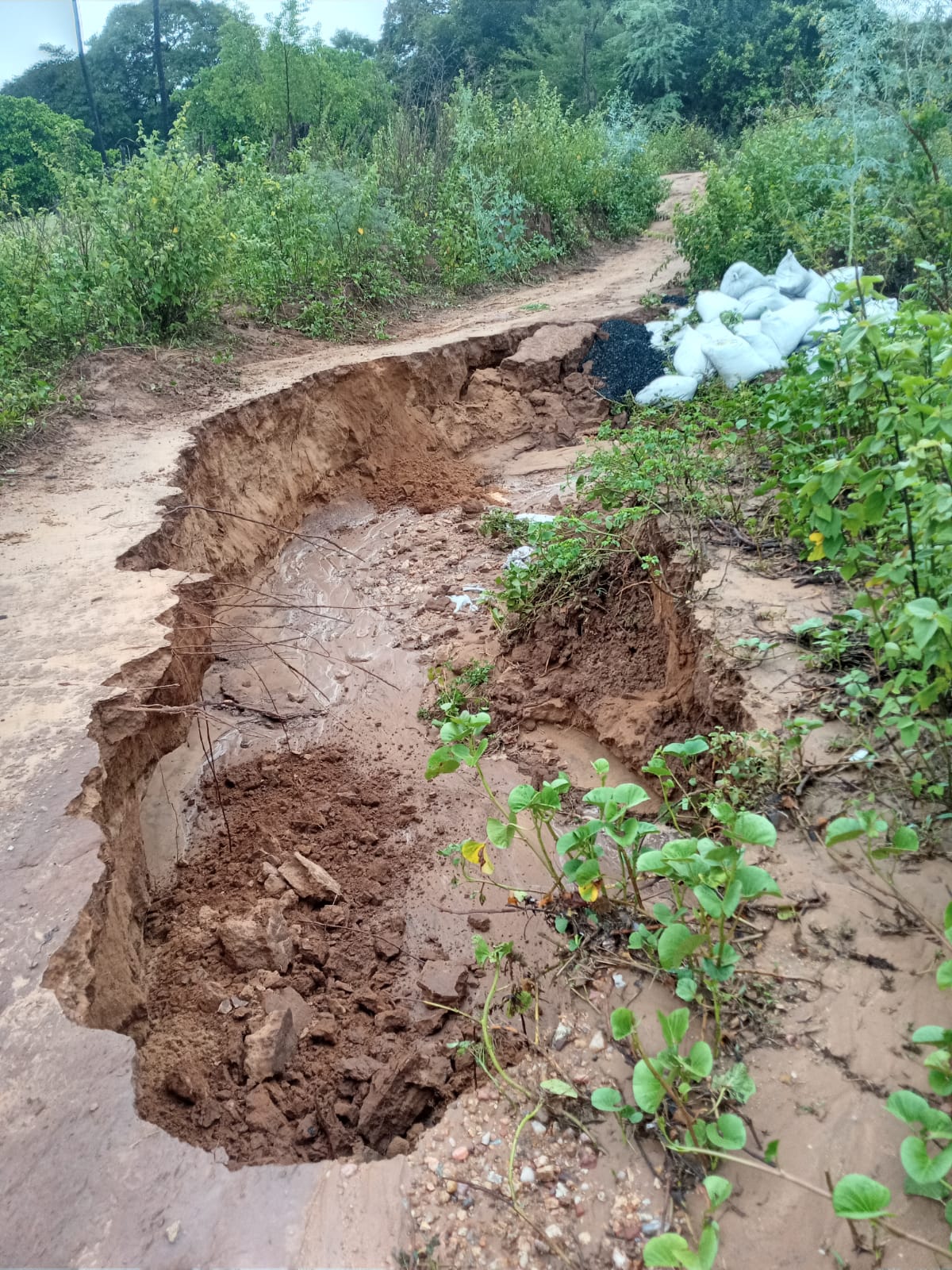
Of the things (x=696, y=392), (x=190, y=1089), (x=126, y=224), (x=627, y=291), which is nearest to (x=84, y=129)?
(x=126, y=224)

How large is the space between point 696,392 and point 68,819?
571cm

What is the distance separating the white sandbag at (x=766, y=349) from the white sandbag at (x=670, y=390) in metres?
0.51

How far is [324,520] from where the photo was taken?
20.9 feet

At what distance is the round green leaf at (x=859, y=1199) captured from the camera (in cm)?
130

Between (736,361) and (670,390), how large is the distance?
22.3 inches

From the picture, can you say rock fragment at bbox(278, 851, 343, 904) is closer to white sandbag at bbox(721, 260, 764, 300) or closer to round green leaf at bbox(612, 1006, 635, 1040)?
round green leaf at bbox(612, 1006, 635, 1040)

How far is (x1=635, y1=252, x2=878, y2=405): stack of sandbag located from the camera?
247 inches

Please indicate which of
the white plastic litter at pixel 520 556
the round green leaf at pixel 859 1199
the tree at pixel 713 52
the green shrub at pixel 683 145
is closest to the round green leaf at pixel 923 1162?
the round green leaf at pixel 859 1199

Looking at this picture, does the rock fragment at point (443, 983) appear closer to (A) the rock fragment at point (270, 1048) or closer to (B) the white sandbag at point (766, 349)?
(A) the rock fragment at point (270, 1048)

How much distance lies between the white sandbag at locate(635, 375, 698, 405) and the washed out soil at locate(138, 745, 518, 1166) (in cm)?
435

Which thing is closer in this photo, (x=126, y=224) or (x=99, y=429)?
(x=99, y=429)

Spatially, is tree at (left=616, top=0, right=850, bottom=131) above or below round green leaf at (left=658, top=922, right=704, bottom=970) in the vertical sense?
above

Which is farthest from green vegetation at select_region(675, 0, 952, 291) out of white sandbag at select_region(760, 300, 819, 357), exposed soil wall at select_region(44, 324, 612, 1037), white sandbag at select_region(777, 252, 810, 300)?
exposed soil wall at select_region(44, 324, 612, 1037)

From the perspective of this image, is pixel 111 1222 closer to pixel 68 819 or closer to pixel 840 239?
pixel 68 819
